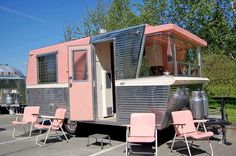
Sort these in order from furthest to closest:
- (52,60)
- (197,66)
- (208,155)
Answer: (52,60) < (197,66) < (208,155)

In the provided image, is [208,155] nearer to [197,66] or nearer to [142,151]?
[142,151]

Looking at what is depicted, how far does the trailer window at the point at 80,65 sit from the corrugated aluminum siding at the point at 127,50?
101 cm

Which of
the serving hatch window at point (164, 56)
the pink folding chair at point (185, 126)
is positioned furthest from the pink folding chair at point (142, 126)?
the serving hatch window at point (164, 56)

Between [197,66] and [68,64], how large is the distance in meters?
3.56

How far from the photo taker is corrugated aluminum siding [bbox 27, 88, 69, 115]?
9.17 meters

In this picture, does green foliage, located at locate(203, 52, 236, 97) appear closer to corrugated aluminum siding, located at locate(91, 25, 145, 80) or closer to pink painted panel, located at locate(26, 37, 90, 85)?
pink painted panel, located at locate(26, 37, 90, 85)

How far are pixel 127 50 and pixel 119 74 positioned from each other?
2.03 feet

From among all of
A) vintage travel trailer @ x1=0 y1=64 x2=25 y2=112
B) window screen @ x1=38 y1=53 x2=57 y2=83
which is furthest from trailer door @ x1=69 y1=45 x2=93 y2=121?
vintage travel trailer @ x1=0 y1=64 x2=25 y2=112

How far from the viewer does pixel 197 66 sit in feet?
29.7

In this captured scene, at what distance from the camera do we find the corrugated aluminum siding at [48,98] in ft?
30.1

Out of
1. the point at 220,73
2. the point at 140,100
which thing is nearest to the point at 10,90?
the point at 220,73

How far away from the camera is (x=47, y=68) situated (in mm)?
10000

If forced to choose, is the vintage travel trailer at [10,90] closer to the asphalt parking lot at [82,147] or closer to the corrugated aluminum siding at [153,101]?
the asphalt parking lot at [82,147]

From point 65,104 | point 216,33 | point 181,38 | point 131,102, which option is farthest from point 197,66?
point 216,33
